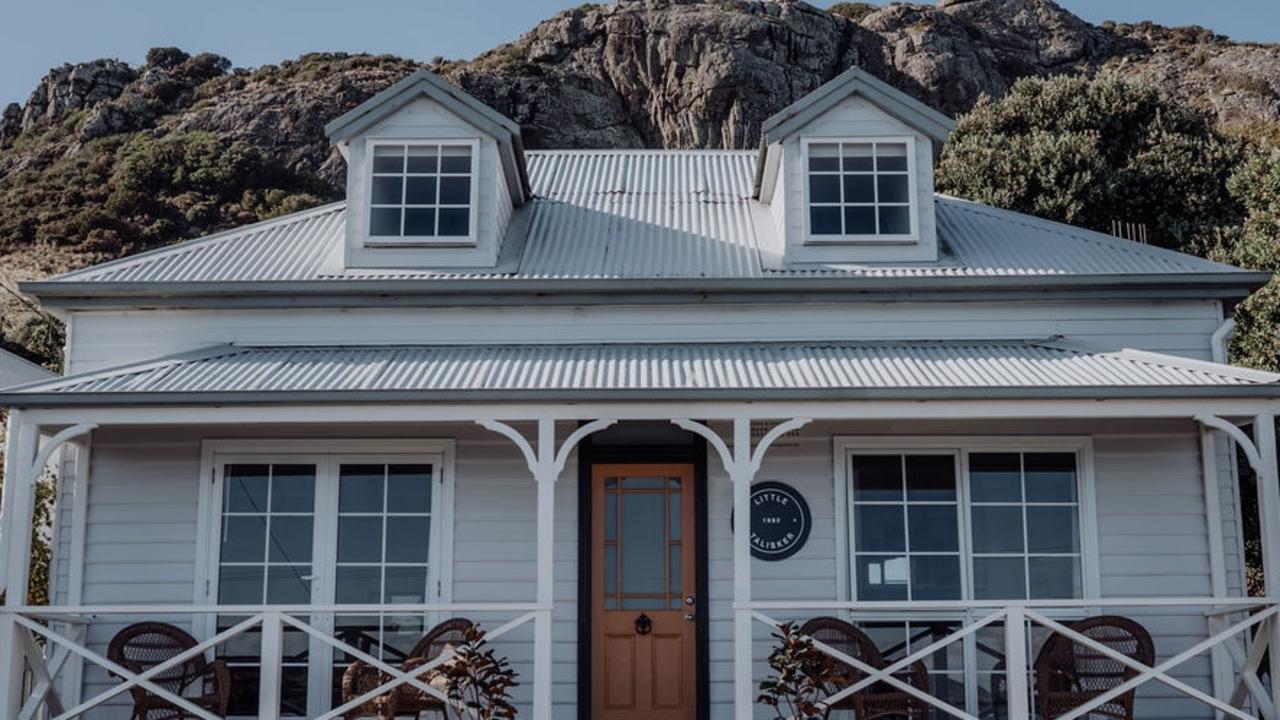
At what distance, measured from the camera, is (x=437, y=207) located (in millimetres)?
11602

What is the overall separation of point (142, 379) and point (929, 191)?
702 cm

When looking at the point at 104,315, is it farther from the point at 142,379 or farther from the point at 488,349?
the point at 488,349

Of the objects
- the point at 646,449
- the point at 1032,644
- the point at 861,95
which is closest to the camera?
the point at 1032,644

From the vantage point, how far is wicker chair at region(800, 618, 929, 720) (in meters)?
9.06

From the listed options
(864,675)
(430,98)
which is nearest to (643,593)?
(864,675)

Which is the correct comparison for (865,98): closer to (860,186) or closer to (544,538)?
(860,186)

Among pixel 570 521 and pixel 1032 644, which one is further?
pixel 570 521

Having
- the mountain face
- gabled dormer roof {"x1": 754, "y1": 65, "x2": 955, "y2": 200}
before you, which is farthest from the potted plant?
the mountain face

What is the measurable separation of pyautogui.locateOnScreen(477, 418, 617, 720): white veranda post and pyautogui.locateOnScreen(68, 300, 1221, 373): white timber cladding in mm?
1910

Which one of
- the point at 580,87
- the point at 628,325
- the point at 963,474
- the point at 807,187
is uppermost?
the point at 580,87

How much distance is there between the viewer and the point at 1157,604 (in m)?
8.86

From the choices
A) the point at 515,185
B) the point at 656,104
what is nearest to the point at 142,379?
the point at 515,185

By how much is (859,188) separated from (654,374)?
3.26m

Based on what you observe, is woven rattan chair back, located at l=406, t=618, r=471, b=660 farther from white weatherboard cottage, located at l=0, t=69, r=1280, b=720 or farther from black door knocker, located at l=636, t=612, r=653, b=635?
black door knocker, located at l=636, t=612, r=653, b=635
